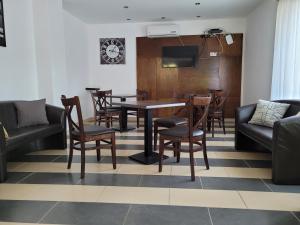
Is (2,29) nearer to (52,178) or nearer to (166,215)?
(52,178)

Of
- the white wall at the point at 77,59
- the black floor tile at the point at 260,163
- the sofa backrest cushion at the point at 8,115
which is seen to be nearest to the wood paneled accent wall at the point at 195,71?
the white wall at the point at 77,59

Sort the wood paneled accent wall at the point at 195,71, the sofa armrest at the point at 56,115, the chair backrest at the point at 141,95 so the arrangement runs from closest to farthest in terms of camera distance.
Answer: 1. the sofa armrest at the point at 56,115
2. the chair backrest at the point at 141,95
3. the wood paneled accent wall at the point at 195,71

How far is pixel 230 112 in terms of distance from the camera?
6.81 meters

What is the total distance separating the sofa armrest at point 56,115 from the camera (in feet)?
12.6

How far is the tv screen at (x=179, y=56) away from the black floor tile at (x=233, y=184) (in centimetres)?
450

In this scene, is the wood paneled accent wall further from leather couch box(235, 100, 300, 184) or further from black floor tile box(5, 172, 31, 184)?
black floor tile box(5, 172, 31, 184)

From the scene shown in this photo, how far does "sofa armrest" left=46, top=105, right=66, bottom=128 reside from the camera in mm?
3843

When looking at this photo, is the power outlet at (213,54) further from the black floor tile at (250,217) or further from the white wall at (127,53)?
the black floor tile at (250,217)

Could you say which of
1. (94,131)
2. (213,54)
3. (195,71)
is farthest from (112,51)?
(94,131)

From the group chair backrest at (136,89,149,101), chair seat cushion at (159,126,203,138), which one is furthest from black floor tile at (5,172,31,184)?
chair backrest at (136,89,149,101)

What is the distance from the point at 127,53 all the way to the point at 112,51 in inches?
17.3

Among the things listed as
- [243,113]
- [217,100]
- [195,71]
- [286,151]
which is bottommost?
[286,151]

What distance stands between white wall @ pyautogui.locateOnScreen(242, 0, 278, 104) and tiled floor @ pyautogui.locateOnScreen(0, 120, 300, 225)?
2.23 metres

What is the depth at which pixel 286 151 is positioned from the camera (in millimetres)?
2457
